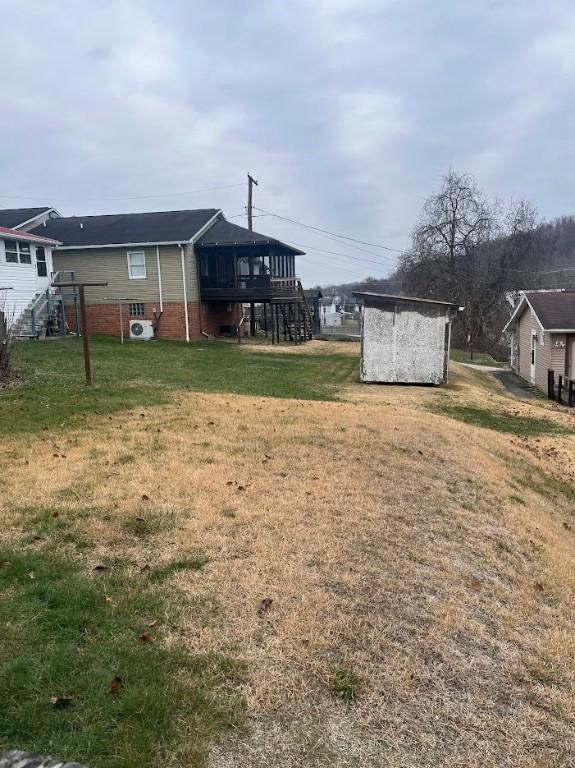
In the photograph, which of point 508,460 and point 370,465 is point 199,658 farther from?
point 508,460

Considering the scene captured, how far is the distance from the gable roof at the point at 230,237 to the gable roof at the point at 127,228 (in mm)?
560

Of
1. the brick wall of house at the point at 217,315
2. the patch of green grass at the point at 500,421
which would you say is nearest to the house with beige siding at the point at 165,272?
the brick wall of house at the point at 217,315

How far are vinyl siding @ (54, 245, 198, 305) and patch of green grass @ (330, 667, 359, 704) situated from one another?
980 inches

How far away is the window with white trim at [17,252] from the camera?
22.7m

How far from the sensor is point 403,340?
18.7m

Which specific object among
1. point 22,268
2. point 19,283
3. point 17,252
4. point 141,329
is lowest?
point 141,329

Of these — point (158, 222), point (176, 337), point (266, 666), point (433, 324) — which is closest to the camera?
point (266, 666)

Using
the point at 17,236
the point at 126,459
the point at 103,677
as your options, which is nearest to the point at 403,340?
the point at 126,459

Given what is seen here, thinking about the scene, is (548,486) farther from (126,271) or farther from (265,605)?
(126,271)

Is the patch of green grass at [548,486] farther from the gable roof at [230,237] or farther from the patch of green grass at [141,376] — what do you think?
the gable roof at [230,237]

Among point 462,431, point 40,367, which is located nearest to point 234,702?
point 462,431

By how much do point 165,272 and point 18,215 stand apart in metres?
8.89

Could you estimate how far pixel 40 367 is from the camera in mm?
14602

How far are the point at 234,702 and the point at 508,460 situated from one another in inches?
302
